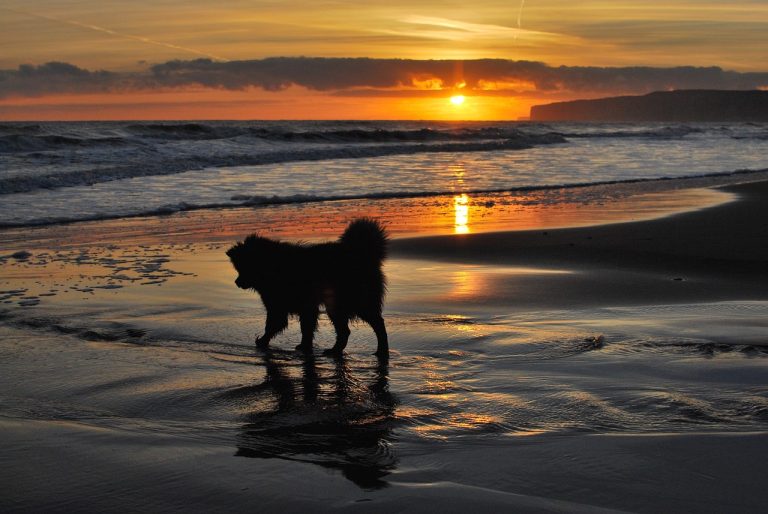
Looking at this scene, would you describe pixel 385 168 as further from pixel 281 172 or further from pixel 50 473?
pixel 50 473

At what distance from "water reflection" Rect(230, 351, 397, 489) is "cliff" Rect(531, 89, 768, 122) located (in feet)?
555

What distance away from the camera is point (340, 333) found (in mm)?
5676

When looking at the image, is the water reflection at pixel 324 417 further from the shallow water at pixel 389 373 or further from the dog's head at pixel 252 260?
the dog's head at pixel 252 260

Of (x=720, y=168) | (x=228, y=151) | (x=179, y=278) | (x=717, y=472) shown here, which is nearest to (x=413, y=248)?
(x=179, y=278)

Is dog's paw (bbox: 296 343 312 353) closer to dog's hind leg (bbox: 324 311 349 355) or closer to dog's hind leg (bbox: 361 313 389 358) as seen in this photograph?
dog's hind leg (bbox: 324 311 349 355)

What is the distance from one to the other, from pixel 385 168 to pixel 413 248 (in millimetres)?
13492

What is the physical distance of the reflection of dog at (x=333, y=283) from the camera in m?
5.68

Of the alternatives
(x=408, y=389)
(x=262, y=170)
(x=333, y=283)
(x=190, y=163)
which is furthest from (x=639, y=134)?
(x=408, y=389)

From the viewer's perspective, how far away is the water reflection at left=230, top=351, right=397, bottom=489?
3.59 metres

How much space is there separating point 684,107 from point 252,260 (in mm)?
177650

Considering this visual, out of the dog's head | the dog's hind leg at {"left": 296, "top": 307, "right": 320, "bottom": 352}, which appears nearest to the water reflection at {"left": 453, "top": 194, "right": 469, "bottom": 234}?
the dog's head

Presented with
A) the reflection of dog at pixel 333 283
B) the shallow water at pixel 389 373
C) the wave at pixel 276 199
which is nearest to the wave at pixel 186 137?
the wave at pixel 276 199

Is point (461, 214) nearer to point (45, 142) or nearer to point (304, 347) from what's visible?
point (304, 347)

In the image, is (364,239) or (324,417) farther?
(364,239)
